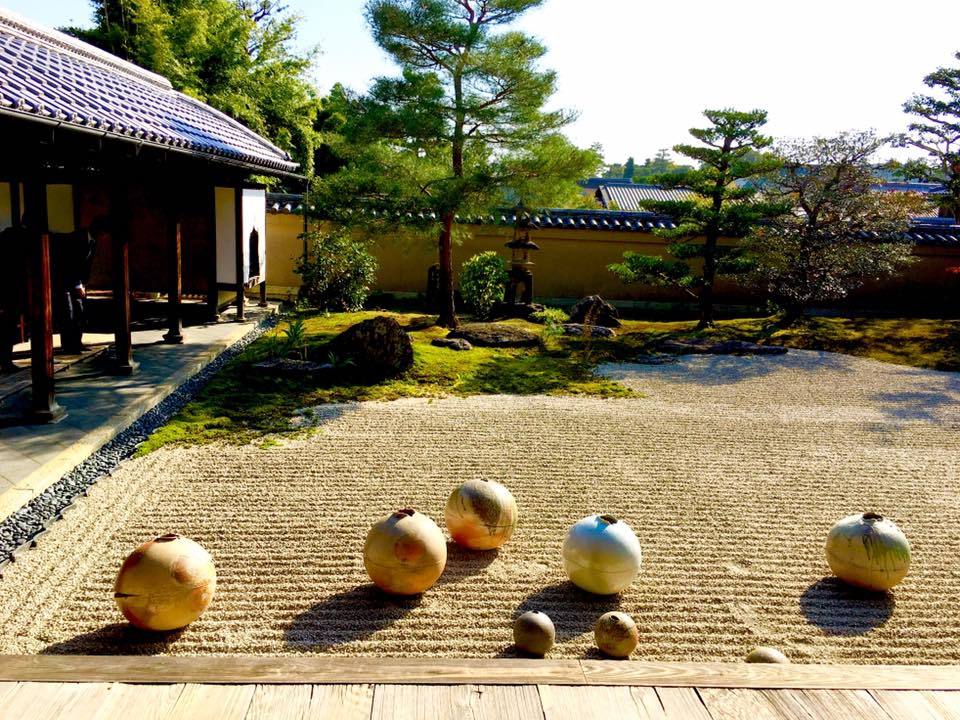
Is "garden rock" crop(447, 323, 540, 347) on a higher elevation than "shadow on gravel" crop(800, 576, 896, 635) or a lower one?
higher

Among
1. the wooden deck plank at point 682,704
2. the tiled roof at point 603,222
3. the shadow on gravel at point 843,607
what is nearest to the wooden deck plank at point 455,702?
the wooden deck plank at point 682,704

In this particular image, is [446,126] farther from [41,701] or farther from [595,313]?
[41,701]

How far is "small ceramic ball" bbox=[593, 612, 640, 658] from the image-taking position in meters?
3.14

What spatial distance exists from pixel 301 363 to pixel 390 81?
4515 millimetres

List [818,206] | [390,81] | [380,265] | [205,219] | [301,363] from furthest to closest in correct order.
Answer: [380,265], [818,206], [205,219], [390,81], [301,363]

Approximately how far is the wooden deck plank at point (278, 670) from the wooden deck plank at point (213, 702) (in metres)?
0.03

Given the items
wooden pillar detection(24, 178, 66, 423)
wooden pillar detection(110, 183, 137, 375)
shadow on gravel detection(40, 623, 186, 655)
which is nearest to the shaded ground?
shadow on gravel detection(40, 623, 186, 655)

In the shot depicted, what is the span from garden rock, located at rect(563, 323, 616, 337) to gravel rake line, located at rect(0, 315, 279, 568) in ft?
19.4

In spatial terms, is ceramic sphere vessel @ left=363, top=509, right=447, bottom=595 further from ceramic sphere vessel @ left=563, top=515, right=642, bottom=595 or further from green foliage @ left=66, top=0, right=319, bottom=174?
green foliage @ left=66, top=0, right=319, bottom=174

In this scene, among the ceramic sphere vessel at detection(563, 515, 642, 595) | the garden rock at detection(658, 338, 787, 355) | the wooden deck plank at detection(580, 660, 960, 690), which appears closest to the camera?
the wooden deck plank at detection(580, 660, 960, 690)

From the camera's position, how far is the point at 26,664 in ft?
7.89

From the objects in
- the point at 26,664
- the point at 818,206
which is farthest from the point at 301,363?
the point at 818,206

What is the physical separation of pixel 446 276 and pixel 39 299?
675cm

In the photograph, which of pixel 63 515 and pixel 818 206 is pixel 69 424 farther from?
pixel 818 206
